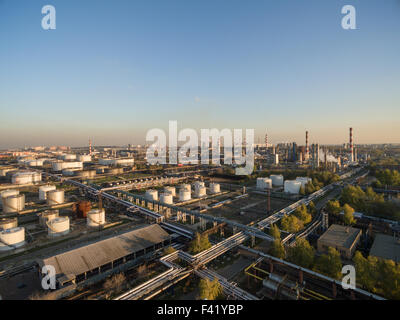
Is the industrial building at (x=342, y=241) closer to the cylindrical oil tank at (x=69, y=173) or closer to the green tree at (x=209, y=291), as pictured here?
the green tree at (x=209, y=291)

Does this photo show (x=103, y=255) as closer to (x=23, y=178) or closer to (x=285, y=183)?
(x=285, y=183)

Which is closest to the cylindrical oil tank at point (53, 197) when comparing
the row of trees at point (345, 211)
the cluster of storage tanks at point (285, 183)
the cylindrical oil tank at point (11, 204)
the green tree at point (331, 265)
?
the cylindrical oil tank at point (11, 204)

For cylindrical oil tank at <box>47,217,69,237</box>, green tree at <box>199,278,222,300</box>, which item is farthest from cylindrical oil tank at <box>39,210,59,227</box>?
green tree at <box>199,278,222,300</box>

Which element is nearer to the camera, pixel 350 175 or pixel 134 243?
pixel 134 243
